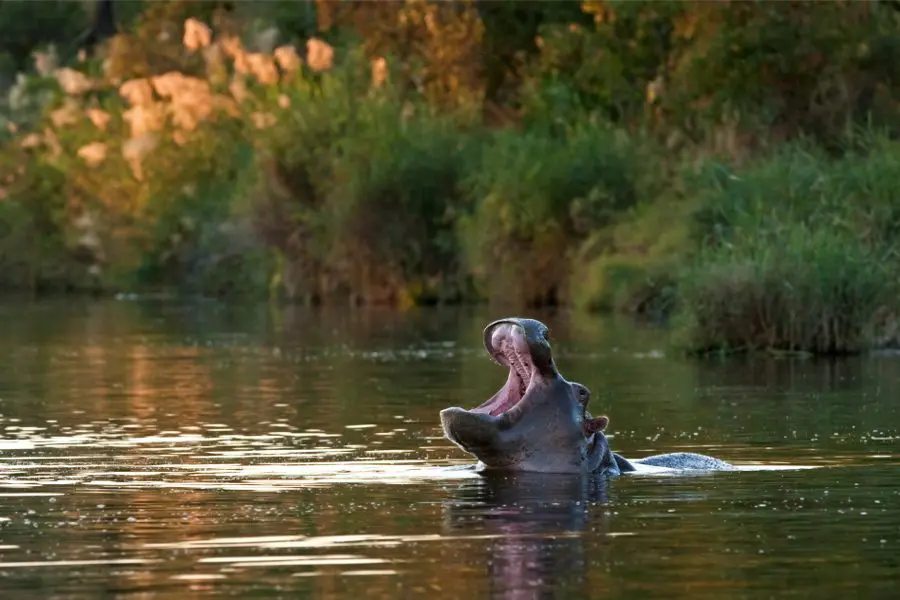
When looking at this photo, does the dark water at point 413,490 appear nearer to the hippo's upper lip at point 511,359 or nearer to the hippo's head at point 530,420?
the hippo's head at point 530,420

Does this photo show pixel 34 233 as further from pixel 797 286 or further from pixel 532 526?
pixel 532 526

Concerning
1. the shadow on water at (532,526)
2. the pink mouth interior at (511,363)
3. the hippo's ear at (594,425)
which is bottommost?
the shadow on water at (532,526)

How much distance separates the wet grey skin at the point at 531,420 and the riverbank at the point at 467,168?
15.0 metres

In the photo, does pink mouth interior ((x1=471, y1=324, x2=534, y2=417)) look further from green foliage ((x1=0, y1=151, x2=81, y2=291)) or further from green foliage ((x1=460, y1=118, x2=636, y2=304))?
green foliage ((x1=0, y1=151, x2=81, y2=291))

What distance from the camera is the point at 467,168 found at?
50594mm

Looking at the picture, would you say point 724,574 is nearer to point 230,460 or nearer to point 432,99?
point 230,460

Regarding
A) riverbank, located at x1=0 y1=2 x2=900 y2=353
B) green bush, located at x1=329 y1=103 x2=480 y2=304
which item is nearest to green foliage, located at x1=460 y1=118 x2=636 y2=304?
riverbank, located at x1=0 y1=2 x2=900 y2=353

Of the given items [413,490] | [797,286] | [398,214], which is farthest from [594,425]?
[398,214]

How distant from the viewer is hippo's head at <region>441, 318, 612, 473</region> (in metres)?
15.2

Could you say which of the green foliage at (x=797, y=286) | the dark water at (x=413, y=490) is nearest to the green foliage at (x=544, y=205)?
the green foliage at (x=797, y=286)

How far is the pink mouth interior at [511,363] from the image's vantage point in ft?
49.4

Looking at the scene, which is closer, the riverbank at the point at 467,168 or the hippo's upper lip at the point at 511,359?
the hippo's upper lip at the point at 511,359

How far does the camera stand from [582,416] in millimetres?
15750

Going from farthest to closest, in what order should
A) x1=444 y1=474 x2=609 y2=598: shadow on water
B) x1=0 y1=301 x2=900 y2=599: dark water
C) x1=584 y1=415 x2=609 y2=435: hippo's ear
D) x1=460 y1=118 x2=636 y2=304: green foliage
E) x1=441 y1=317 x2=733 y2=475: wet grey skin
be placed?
x1=460 y1=118 x2=636 y2=304: green foliage
x1=584 y1=415 x2=609 y2=435: hippo's ear
x1=441 y1=317 x2=733 y2=475: wet grey skin
x1=0 y1=301 x2=900 y2=599: dark water
x1=444 y1=474 x2=609 y2=598: shadow on water
